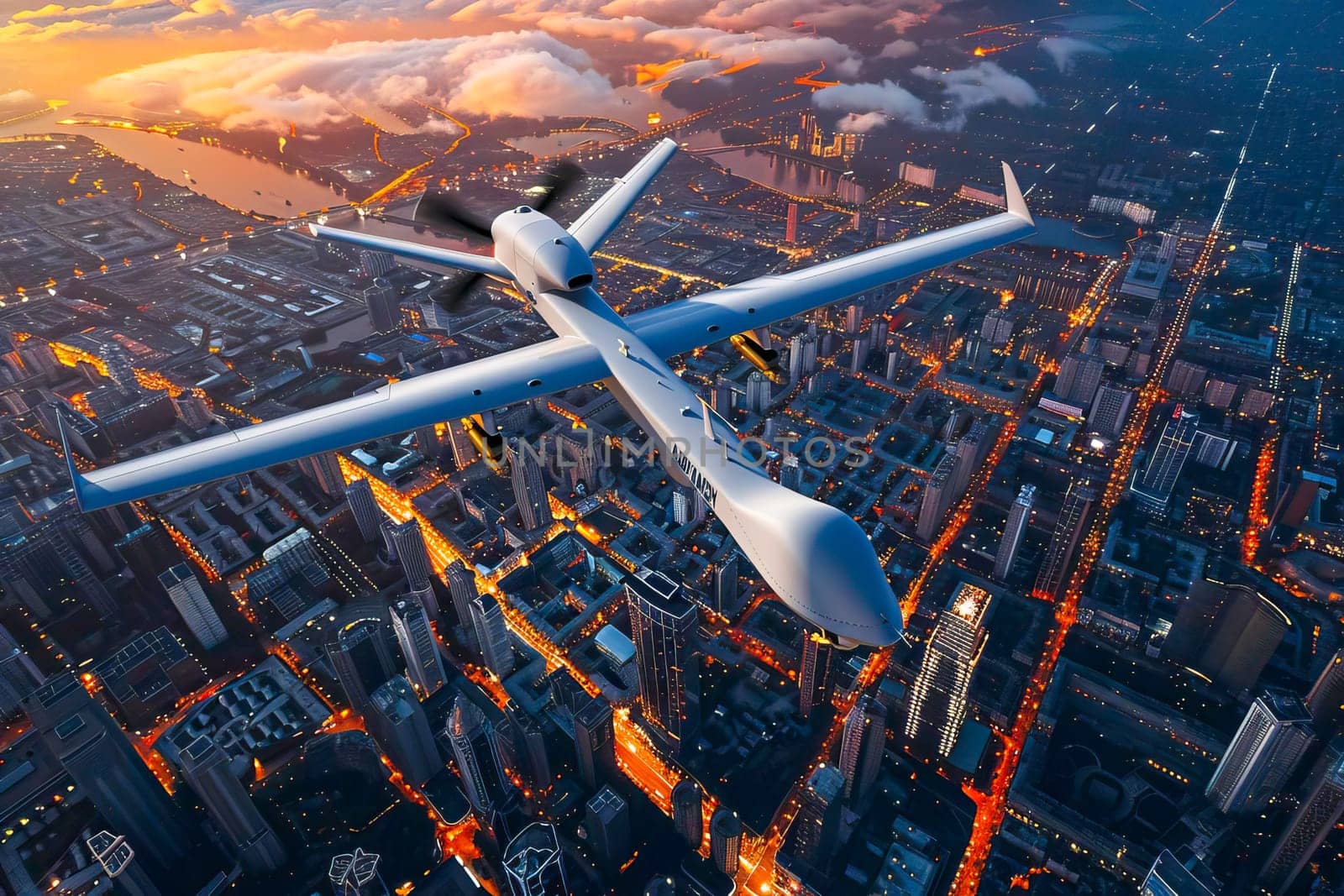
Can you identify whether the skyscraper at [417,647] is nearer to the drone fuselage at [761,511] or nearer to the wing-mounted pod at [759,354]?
the drone fuselage at [761,511]

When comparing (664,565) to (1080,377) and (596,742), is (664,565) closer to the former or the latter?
(596,742)

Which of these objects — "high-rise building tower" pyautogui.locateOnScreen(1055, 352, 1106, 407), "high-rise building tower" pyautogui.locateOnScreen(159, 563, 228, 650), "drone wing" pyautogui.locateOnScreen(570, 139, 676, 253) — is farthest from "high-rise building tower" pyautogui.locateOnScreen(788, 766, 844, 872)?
"high-rise building tower" pyautogui.locateOnScreen(1055, 352, 1106, 407)

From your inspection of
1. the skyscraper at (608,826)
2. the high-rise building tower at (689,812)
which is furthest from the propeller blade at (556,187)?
the high-rise building tower at (689,812)

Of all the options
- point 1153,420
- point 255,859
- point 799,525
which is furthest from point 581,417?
point 1153,420

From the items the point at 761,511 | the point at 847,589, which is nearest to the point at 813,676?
the point at 761,511

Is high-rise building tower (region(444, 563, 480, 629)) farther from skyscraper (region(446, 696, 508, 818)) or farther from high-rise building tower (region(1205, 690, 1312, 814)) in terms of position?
high-rise building tower (region(1205, 690, 1312, 814))

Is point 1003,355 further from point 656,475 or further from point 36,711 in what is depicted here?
point 36,711

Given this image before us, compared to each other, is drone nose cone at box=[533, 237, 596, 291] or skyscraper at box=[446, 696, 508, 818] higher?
drone nose cone at box=[533, 237, 596, 291]
